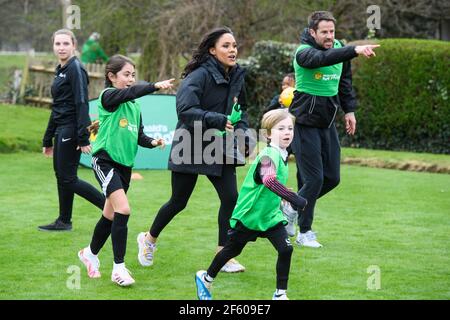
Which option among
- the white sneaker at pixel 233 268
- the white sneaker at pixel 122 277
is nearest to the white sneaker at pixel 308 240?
the white sneaker at pixel 233 268

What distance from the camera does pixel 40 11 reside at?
3209cm

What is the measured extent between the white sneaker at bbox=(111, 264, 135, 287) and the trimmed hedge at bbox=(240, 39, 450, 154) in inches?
431

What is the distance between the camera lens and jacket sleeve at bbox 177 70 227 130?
6355mm

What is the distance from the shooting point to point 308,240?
8.07 metres

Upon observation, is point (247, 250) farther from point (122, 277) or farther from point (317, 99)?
point (122, 277)

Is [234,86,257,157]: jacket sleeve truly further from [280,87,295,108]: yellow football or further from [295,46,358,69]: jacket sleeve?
[280,87,295,108]: yellow football

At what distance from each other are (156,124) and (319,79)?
6.93 meters

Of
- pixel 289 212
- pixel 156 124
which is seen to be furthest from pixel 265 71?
pixel 289 212

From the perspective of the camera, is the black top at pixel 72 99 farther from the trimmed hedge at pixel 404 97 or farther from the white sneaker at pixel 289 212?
the trimmed hedge at pixel 404 97

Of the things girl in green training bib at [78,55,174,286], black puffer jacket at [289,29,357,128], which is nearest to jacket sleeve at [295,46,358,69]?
black puffer jacket at [289,29,357,128]

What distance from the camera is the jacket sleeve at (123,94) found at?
6344 mm

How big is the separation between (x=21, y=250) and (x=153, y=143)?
1801 millimetres

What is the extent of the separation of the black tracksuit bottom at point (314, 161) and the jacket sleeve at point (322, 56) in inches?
27.1
